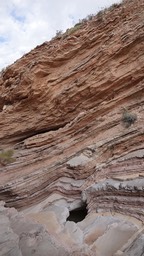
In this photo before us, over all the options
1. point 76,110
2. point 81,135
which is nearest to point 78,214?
point 81,135

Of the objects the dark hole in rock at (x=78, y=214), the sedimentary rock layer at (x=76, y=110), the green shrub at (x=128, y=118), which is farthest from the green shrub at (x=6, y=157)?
the green shrub at (x=128, y=118)

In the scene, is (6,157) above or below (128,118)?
below

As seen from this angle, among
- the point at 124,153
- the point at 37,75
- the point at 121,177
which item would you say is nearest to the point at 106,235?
the point at 121,177

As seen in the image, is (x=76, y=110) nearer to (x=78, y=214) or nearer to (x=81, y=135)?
(x=81, y=135)

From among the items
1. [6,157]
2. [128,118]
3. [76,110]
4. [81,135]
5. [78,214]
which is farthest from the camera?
[6,157]

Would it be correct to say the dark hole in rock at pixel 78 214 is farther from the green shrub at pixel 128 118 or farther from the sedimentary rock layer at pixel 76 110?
the green shrub at pixel 128 118

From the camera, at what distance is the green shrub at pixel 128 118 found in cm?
951

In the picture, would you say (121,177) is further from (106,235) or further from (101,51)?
(101,51)

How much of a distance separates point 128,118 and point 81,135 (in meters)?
1.83

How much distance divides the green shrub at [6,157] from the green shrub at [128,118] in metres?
4.86

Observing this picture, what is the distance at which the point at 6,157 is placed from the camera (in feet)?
41.3

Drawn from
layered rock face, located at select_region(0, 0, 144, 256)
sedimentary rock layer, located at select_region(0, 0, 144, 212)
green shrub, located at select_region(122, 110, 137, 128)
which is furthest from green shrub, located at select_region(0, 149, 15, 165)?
green shrub, located at select_region(122, 110, 137, 128)

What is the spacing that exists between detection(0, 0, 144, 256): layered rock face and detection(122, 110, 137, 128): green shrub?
3 cm

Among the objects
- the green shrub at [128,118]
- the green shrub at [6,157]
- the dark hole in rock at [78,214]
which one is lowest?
the dark hole in rock at [78,214]
